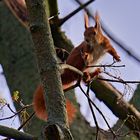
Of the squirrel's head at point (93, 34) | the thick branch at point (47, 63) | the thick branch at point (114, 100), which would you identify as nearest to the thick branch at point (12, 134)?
the thick branch at point (47, 63)

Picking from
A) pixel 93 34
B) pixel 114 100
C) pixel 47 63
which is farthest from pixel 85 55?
pixel 114 100

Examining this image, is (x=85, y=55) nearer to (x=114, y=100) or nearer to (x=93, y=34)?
(x=93, y=34)

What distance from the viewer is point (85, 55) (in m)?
1.35

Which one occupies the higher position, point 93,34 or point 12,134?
point 93,34

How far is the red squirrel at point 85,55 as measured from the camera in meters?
1.35

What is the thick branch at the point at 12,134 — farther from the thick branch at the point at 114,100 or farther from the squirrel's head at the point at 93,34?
the thick branch at the point at 114,100

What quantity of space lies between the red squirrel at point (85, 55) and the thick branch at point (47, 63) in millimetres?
240

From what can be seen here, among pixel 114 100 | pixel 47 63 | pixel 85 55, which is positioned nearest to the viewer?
pixel 47 63

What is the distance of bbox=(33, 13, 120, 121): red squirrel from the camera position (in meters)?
1.35

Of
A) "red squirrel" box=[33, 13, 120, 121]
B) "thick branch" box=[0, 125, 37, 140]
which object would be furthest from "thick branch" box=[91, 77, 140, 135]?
"thick branch" box=[0, 125, 37, 140]

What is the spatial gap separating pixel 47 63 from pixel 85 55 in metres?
0.28

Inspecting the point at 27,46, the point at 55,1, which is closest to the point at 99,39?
the point at 55,1

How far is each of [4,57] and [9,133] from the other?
1097 millimetres

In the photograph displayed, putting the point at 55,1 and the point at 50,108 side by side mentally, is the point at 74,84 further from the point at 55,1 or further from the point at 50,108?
the point at 55,1
